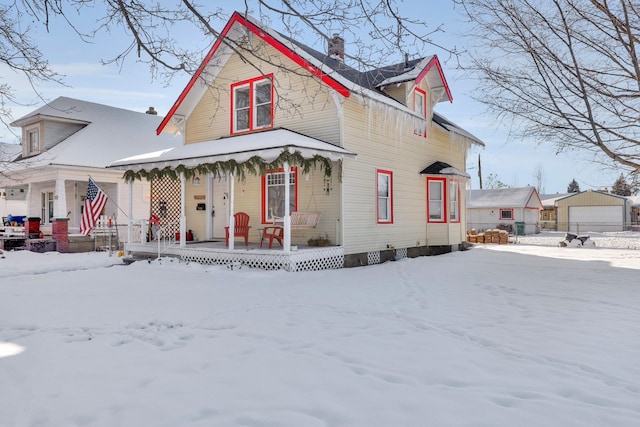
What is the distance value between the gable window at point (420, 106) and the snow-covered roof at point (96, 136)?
1225cm

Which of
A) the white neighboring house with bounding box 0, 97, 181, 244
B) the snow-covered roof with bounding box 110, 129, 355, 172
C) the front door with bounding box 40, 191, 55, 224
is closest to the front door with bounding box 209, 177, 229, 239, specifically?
the snow-covered roof with bounding box 110, 129, 355, 172

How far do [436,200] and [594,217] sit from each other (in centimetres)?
3068

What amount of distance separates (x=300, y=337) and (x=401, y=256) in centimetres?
868

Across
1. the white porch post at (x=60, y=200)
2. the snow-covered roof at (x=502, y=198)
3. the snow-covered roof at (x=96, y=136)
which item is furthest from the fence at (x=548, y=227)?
the white porch post at (x=60, y=200)

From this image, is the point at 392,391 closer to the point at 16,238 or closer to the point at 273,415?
the point at 273,415

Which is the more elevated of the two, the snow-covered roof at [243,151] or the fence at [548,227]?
the snow-covered roof at [243,151]

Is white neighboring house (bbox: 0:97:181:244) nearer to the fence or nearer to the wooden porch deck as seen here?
the wooden porch deck

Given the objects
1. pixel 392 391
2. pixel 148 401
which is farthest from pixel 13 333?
pixel 392 391

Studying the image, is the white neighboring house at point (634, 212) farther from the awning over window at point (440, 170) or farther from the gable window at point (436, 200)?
the awning over window at point (440, 170)

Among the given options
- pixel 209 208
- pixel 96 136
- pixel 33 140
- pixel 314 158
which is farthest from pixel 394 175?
pixel 33 140

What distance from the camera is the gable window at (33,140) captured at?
18453 mm

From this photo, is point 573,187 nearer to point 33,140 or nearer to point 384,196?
point 384,196

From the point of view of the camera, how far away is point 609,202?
120 feet

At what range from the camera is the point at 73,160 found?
16.5 metres
